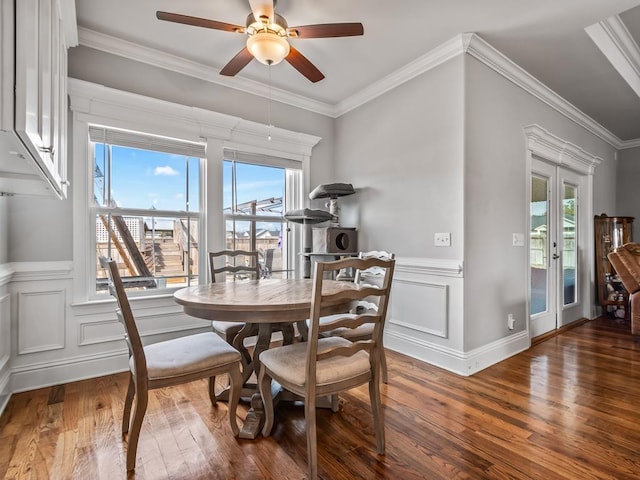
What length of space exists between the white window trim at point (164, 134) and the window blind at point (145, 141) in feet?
0.18

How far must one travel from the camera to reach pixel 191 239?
3176 millimetres

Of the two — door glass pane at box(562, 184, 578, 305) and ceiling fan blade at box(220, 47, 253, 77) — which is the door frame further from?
ceiling fan blade at box(220, 47, 253, 77)

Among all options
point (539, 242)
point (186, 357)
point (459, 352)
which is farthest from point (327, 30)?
point (539, 242)

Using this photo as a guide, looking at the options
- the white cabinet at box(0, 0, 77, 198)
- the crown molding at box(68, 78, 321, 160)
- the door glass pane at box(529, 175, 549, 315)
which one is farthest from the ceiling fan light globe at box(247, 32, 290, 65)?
the door glass pane at box(529, 175, 549, 315)

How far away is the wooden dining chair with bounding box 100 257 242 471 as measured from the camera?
5.06 feet

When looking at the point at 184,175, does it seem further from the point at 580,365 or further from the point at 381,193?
the point at 580,365

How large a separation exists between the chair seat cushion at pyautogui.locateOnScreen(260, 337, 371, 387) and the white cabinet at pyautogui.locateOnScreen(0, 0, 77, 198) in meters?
1.38

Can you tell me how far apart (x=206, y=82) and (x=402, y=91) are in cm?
196

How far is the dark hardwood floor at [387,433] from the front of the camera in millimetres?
1551

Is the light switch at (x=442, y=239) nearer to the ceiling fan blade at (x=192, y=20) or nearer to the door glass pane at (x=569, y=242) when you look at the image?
the ceiling fan blade at (x=192, y=20)

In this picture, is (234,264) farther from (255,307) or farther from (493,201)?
(493,201)

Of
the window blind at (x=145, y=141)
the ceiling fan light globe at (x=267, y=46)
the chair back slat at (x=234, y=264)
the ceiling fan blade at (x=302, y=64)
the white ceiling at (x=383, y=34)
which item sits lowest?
the chair back slat at (x=234, y=264)

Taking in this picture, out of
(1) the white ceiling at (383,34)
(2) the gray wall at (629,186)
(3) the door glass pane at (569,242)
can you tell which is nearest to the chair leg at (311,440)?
(1) the white ceiling at (383,34)

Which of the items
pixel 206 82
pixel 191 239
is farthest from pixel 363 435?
pixel 206 82
